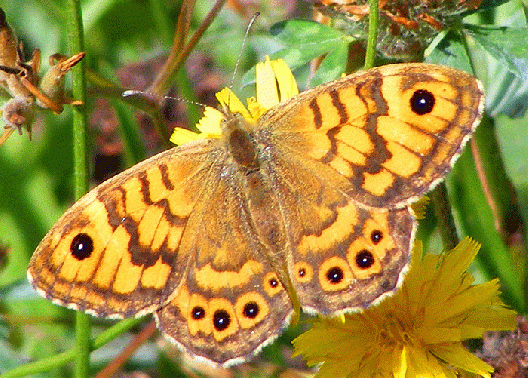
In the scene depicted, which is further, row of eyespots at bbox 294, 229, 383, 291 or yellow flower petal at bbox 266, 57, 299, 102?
yellow flower petal at bbox 266, 57, 299, 102

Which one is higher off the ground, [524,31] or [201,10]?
[524,31]

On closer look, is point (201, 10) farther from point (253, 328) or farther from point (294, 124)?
point (253, 328)

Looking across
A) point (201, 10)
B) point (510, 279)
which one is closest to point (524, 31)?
point (510, 279)

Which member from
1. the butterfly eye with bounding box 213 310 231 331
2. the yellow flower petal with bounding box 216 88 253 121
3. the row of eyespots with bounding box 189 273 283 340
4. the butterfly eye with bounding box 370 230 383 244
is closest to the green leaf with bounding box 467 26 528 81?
the butterfly eye with bounding box 370 230 383 244

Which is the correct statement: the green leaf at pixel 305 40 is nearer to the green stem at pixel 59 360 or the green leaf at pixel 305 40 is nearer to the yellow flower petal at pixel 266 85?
the yellow flower petal at pixel 266 85

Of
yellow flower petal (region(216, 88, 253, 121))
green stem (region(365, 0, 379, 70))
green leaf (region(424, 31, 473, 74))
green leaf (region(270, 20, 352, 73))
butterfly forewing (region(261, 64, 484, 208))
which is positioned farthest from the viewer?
yellow flower petal (region(216, 88, 253, 121))

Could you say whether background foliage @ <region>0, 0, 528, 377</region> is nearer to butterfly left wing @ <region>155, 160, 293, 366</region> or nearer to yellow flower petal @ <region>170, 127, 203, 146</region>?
yellow flower petal @ <region>170, 127, 203, 146</region>
